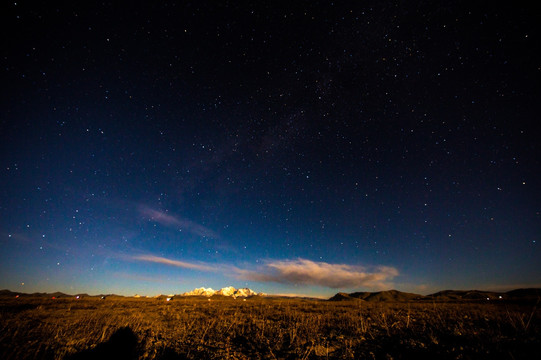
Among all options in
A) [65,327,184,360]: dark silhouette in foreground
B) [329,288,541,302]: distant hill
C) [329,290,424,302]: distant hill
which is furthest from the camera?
[329,290,424,302]: distant hill

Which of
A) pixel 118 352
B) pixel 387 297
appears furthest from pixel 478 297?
pixel 118 352

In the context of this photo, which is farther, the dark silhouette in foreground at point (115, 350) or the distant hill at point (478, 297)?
the distant hill at point (478, 297)

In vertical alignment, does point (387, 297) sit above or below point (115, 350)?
below

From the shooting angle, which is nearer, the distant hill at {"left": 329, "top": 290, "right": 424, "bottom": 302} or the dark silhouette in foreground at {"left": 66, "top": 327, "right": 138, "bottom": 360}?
the dark silhouette in foreground at {"left": 66, "top": 327, "right": 138, "bottom": 360}

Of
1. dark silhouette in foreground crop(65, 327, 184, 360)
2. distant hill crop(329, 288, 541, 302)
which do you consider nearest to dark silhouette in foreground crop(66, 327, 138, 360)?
dark silhouette in foreground crop(65, 327, 184, 360)

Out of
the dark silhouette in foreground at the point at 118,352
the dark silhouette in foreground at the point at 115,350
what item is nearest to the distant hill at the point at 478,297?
the dark silhouette in foreground at the point at 118,352

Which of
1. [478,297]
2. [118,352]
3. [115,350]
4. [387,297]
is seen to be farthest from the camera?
[387,297]

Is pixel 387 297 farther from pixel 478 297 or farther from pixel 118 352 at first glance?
pixel 118 352

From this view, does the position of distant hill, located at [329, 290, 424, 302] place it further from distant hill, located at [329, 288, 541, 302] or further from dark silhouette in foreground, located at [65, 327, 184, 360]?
dark silhouette in foreground, located at [65, 327, 184, 360]

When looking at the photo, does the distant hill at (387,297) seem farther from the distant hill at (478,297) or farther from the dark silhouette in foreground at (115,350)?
the dark silhouette in foreground at (115,350)

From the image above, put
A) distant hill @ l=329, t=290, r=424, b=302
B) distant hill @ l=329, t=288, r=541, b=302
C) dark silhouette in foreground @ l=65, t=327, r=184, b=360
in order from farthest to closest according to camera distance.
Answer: distant hill @ l=329, t=290, r=424, b=302 → distant hill @ l=329, t=288, r=541, b=302 → dark silhouette in foreground @ l=65, t=327, r=184, b=360

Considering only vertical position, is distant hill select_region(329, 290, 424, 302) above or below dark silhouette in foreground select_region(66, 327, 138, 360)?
below

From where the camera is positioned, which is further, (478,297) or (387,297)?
(387,297)

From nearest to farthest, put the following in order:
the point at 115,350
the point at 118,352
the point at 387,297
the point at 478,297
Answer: the point at 118,352 < the point at 115,350 < the point at 478,297 < the point at 387,297
